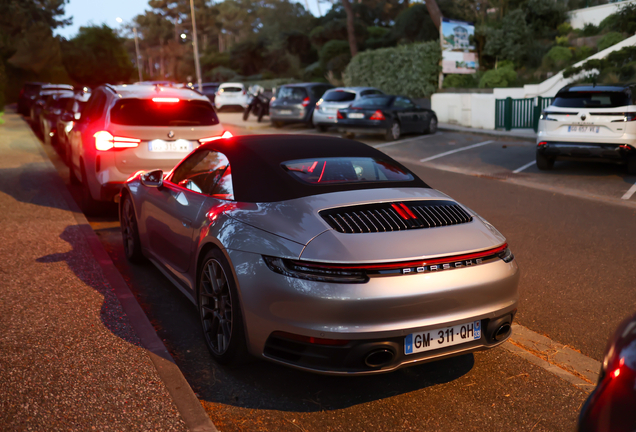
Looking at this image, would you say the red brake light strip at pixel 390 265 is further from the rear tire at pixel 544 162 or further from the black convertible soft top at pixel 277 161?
the rear tire at pixel 544 162

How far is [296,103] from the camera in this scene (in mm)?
24438

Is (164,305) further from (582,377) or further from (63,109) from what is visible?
(63,109)

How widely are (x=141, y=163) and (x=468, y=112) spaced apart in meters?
17.3

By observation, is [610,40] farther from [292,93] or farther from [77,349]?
[77,349]

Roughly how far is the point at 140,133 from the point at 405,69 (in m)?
21.8

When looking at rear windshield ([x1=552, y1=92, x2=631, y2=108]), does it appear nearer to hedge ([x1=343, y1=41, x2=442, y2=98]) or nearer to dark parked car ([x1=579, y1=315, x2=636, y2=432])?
dark parked car ([x1=579, y1=315, x2=636, y2=432])

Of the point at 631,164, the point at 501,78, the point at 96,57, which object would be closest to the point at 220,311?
the point at 631,164

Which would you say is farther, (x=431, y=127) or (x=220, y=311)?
(x=431, y=127)

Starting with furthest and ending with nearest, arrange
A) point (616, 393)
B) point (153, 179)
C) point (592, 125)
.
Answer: point (592, 125)
point (153, 179)
point (616, 393)

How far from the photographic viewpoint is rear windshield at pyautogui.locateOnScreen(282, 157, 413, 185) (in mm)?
4266

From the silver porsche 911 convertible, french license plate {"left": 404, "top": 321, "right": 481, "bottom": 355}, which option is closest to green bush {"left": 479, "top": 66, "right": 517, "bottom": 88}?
the silver porsche 911 convertible

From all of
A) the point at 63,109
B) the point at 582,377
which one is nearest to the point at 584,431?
the point at 582,377

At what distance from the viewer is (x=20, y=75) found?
2046 inches

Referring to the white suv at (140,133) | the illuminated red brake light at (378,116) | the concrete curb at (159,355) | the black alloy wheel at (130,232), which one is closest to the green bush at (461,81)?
the illuminated red brake light at (378,116)
